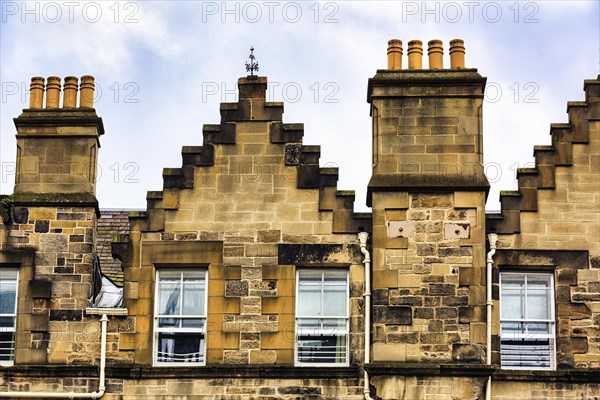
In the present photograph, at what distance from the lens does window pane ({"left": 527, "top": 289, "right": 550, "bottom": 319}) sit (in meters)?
27.2

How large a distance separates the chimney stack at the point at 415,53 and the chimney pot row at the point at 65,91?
5.69 m

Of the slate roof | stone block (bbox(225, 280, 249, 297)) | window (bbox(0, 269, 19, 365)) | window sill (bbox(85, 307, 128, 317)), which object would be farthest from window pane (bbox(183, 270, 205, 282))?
window (bbox(0, 269, 19, 365))

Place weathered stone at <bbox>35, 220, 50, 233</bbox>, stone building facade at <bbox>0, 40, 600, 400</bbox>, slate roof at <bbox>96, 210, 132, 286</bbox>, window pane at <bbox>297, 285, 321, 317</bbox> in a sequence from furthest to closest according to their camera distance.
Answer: slate roof at <bbox>96, 210, 132, 286</bbox> < weathered stone at <bbox>35, 220, 50, 233</bbox> < window pane at <bbox>297, 285, 321, 317</bbox> < stone building facade at <bbox>0, 40, 600, 400</bbox>

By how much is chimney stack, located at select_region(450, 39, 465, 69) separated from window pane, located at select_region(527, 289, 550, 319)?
13.6 ft

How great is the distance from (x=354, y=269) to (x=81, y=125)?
18.0 ft

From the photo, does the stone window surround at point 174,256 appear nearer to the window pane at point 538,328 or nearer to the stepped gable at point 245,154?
the stepped gable at point 245,154

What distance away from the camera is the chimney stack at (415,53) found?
28203 mm

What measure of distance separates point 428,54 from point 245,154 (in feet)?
12.0

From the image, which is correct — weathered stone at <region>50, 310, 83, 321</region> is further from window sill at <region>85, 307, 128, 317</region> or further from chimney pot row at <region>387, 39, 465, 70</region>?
chimney pot row at <region>387, 39, 465, 70</region>

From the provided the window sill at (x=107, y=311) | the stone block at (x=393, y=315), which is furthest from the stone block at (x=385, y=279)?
the window sill at (x=107, y=311)

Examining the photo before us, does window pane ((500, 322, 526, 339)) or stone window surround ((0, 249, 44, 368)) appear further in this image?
stone window surround ((0, 249, 44, 368))

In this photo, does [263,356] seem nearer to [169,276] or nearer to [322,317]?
[322,317]

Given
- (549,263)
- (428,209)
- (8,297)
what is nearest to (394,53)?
(428,209)

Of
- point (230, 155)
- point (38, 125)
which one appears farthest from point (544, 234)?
point (38, 125)
